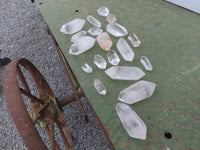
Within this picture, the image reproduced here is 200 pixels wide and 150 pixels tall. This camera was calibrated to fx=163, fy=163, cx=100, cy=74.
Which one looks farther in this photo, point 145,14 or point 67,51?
point 145,14

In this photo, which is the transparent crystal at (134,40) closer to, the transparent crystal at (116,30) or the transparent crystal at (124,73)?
the transparent crystal at (116,30)

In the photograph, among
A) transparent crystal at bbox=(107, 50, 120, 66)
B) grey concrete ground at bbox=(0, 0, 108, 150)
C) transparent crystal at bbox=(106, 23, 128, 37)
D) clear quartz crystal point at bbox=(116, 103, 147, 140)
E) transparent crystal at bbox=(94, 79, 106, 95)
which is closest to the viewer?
clear quartz crystal point at bbox=(116, 103, 147, 140)

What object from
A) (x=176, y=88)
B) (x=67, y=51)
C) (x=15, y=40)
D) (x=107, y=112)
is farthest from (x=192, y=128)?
(x=15, y=40)

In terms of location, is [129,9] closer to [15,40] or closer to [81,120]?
[81,120]

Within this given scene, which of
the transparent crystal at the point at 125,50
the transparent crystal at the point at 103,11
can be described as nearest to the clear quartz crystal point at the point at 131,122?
the transparent crystal at the point at 125,50

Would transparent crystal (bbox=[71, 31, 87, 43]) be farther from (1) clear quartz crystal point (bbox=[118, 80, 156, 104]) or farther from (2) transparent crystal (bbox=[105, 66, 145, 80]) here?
(1) clear quartz crystal point (bbox=[118, 80, 156, 104])

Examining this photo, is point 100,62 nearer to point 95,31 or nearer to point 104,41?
point 104,41

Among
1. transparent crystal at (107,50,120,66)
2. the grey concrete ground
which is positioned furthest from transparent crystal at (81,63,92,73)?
the grey concrete ground
